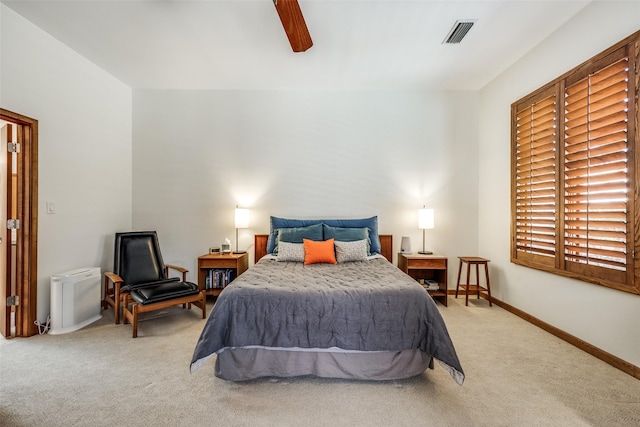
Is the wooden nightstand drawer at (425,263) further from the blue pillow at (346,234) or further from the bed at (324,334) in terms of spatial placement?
the bed at (324,334)

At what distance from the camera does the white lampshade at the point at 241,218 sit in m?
3.70

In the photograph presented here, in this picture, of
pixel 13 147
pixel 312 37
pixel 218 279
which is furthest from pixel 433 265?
pixel 13 147

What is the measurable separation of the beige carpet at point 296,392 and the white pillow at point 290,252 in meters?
1.27

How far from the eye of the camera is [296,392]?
180 centimetres

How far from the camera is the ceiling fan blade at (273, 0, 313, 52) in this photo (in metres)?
1.90

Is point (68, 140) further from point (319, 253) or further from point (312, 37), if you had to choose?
point (319, 253)

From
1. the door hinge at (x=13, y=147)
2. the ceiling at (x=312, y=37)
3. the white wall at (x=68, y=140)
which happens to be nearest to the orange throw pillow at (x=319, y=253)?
the ceiling at (x=312, y=37)

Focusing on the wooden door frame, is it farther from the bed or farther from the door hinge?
the bed

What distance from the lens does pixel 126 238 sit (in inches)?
129

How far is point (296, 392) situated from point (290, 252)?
1.60m

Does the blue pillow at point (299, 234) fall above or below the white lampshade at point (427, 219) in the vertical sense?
below

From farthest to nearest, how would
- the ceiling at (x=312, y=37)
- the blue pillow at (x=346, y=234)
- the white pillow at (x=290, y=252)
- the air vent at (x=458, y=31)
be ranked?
the blue pillow at (x=346, y=234)
the white pillow at (x=290, y=252)
the air vent at (x=458, y=31)
the ceiling at (x=312, y=37)

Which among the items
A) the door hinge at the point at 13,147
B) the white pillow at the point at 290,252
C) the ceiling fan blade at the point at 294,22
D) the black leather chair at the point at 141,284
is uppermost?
the ceiling fan blade at the point at 294,22

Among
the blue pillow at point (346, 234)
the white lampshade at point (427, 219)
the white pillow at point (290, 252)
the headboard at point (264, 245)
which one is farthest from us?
the headboard at point (264, 245)
